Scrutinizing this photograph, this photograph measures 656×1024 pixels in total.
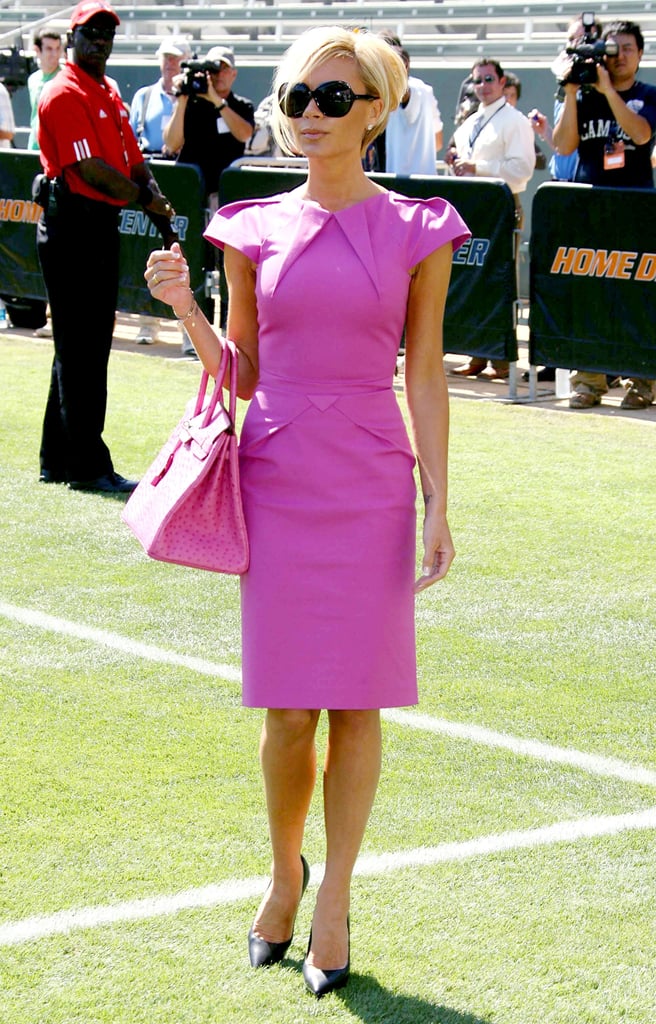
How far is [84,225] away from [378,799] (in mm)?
4642

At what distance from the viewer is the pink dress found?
11.2 ft

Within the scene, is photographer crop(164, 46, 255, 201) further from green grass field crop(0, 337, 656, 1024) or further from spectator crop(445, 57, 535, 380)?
green grass field crop(0, 337, 656, 1024)

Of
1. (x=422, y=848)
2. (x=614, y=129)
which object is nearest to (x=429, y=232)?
(x=422, y=848)

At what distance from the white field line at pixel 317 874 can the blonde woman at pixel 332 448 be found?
0.29 metres

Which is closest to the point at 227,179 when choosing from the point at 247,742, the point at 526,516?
the point at 526,516

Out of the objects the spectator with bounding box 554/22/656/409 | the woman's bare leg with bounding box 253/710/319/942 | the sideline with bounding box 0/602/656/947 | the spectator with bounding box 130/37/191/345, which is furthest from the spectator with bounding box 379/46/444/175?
the woman's bare leg with bounding box 253/710/319/942

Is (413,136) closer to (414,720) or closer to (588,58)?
(588,58)

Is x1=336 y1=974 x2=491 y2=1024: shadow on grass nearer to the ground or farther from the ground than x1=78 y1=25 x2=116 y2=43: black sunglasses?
nearer to the ground

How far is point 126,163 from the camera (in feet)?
26.5

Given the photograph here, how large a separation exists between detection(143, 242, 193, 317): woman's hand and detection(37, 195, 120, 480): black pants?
4894mm

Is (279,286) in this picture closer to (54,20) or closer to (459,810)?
(459,810)

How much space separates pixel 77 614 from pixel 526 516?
2.72 metres

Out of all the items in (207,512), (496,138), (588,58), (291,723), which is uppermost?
(588,58)

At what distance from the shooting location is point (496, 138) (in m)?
12.1
